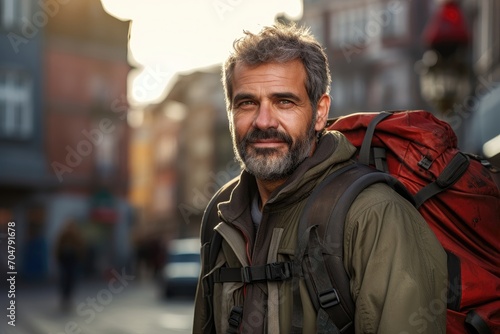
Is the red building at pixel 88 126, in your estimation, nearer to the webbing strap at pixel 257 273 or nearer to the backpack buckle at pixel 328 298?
the webbing strap at pixel 257 273

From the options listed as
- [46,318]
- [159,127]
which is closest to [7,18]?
[46,318]

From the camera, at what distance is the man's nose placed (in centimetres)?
270

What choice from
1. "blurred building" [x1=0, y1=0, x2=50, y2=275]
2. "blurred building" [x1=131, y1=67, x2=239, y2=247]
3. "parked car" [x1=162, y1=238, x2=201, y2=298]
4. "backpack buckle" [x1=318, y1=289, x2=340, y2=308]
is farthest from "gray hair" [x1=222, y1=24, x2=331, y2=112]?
"blurred building" [x1=131, y1=67, x2=239, y2=247]

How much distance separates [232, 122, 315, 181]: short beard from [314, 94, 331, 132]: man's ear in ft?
0.20

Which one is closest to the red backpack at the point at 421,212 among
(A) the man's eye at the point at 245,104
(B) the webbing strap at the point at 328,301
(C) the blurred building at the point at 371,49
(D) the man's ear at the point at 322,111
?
(B) the webbing strap at the point at 328,301

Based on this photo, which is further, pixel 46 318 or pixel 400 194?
pixel 46 318

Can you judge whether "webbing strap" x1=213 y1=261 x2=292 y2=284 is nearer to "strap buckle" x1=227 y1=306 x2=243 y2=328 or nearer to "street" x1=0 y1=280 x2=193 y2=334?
"strap buckle" x1=227 y1=306 x2=243 y2=328

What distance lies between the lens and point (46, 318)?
1434cm

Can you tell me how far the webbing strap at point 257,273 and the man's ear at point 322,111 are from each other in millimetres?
584

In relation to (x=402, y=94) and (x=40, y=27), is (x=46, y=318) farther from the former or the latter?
(x=402, y=94)

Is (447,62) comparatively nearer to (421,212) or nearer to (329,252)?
(421,212)

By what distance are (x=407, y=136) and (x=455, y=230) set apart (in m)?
0.38

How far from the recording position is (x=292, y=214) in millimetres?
2660

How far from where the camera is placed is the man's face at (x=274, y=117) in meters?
2.70
